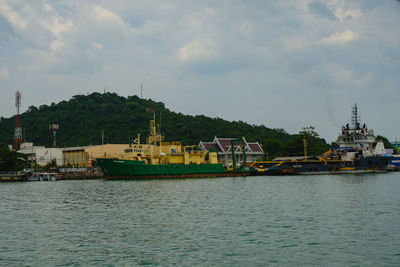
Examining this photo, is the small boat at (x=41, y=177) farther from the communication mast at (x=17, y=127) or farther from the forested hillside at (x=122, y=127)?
the forested hillside at (x=122, y=127)

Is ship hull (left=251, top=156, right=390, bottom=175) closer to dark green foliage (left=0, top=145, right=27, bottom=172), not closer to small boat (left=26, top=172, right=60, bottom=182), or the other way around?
small boat (left=26, top=172, right=60, bottom=182)

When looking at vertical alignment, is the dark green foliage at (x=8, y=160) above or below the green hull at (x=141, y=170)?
above

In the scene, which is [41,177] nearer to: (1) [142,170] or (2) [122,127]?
(1) [142,170]

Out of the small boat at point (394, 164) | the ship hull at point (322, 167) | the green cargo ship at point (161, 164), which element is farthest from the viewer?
the small boat at point (394, 164)

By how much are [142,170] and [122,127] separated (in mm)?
63773

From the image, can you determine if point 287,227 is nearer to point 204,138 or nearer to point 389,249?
point 389,249

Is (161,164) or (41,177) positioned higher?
(161,164)

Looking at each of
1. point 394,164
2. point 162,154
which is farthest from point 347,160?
point 162,154

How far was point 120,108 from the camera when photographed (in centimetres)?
15225

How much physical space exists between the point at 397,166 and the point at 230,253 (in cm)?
8814

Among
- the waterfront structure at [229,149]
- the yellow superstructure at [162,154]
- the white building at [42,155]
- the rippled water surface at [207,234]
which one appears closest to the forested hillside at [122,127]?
the waterfront structure at [229,149]

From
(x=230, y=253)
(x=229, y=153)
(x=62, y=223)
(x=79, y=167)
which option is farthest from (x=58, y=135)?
(x=230, y=253)

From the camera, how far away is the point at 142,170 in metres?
64.9

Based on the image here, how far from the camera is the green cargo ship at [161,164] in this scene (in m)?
64.6
